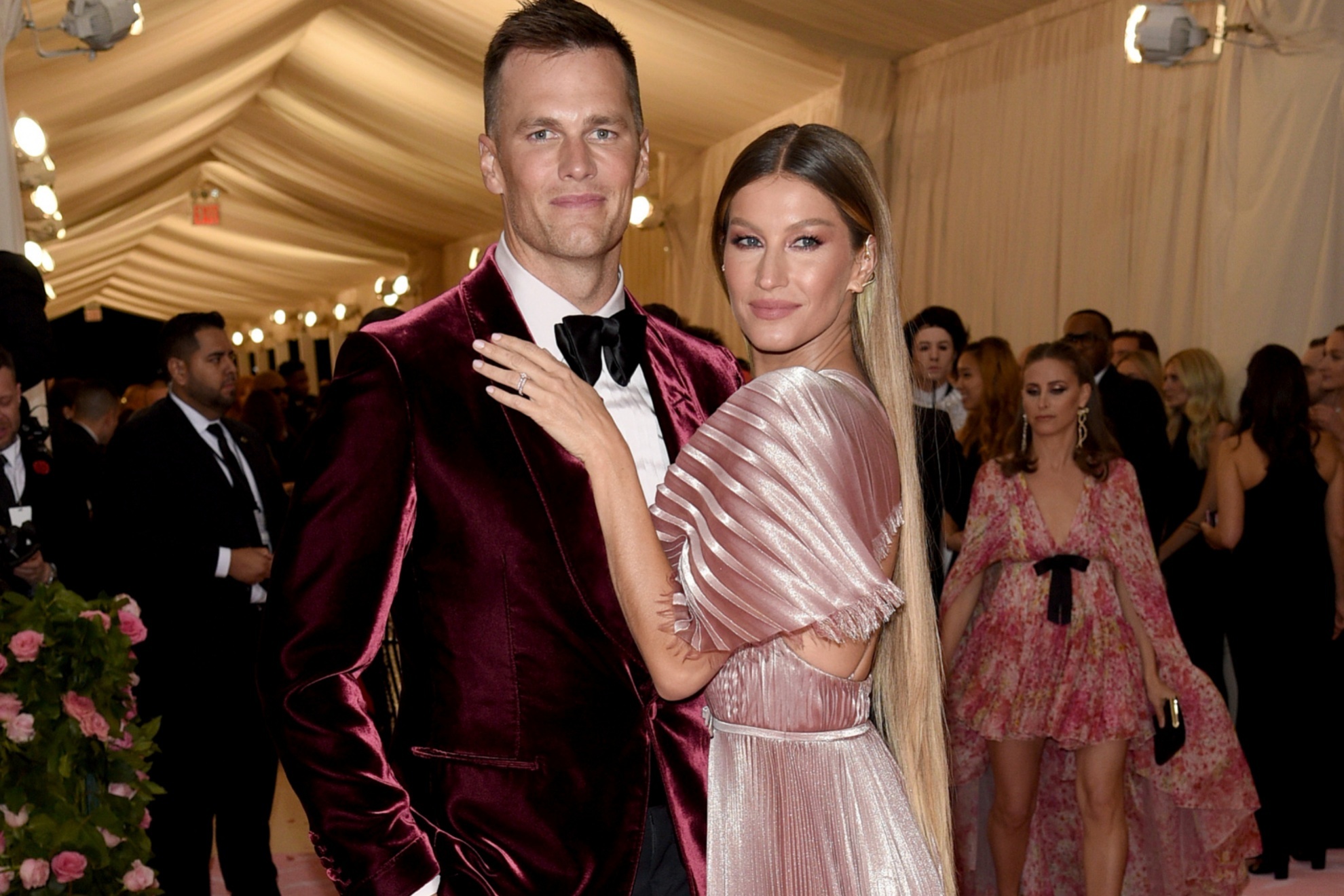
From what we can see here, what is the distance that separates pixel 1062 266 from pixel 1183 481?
6.61 ft

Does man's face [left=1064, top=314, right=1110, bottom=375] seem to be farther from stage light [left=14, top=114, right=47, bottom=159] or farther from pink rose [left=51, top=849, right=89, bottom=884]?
stage light [left=14, top=114, right=47, bottom=159]

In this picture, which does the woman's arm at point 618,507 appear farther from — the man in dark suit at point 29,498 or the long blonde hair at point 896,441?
the man in dark suit at point 29,498

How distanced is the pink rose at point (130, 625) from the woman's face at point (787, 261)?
1893mm

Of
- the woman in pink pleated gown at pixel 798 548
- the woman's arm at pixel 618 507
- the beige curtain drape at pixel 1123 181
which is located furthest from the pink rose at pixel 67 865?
the beige curtain drape at pixel 1123 181

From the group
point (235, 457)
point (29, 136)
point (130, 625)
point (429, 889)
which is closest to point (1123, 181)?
point (235, 457)

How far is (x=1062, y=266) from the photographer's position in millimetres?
7555

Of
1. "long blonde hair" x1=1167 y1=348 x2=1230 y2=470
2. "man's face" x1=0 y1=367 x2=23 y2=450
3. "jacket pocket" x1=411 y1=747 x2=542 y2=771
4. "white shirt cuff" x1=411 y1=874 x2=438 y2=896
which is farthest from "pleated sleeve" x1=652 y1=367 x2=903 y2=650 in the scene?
"long blonde hair" x1=1167 y1=348 x2=1230 y2=470

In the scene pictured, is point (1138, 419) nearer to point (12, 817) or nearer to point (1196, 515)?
point (1196, 515)

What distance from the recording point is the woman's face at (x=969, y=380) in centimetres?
575

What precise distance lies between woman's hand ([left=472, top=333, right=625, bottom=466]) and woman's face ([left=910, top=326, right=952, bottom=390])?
420 cm

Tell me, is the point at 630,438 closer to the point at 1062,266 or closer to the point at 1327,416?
the point at 1327,416

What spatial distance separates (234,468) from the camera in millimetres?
4688

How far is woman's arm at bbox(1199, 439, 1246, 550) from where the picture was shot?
17.5ft

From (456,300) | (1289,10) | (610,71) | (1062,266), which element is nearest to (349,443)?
(456,300)
